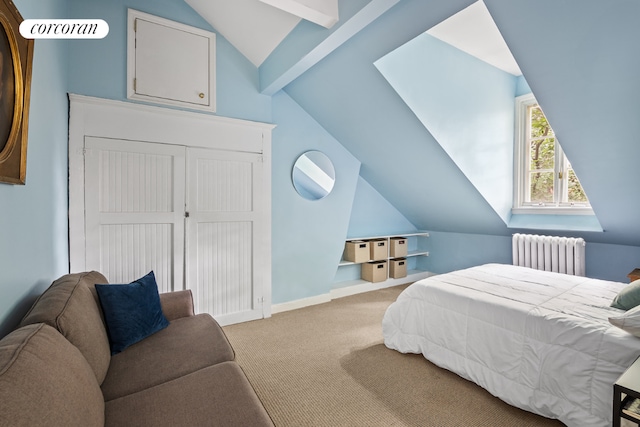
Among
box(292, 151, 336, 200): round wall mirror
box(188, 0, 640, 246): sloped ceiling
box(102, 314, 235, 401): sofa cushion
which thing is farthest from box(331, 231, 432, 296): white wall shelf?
box(102, 314, 235, 401): sofa cushion

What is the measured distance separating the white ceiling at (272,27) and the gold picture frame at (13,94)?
1565 millimetres

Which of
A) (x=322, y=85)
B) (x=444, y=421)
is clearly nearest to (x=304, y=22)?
(x=322, y=85)

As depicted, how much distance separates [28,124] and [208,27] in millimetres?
2081

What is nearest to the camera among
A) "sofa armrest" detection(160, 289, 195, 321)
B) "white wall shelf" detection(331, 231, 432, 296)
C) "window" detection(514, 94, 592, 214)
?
"sofa armrest" detection(160, 289, 195, 321)

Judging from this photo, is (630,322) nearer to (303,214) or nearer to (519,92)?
(303,214)

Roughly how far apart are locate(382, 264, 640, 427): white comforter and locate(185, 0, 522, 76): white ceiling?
218 centimetres

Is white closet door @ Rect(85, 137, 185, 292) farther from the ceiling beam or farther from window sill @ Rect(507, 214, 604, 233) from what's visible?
window sill @ Rect(507, 214, 604, 233)

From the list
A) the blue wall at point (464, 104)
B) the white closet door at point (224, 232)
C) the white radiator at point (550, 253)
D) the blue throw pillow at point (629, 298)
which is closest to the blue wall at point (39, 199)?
the white closet door at point (224, 232)

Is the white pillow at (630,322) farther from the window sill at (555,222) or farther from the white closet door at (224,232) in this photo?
the white closet door at (224,232)

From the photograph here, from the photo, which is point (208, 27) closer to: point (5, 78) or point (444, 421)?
point (5, 78)

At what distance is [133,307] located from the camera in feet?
5.77

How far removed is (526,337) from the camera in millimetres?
1783

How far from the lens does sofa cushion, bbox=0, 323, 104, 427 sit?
70 centimetres

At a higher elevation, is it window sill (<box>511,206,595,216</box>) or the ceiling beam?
the ceiling beam
